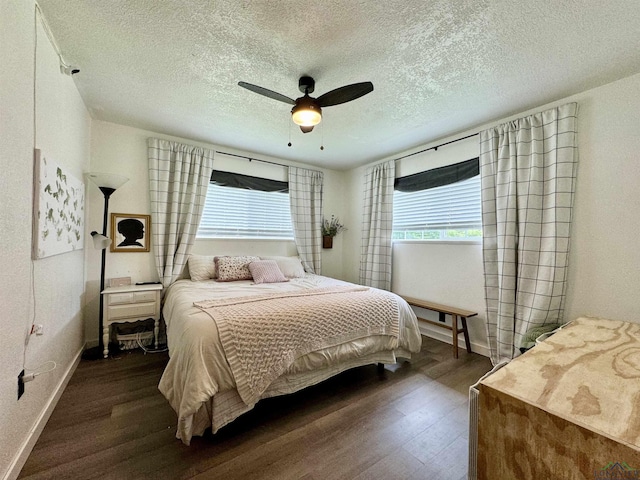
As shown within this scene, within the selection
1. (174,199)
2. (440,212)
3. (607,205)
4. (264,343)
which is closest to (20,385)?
(264,343)

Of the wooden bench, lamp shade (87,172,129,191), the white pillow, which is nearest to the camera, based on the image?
lamp shade (87,172,129,191)

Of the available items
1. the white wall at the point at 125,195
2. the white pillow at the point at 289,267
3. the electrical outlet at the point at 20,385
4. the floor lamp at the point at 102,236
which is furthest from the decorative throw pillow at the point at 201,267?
the electrical outlet at the point at 20,385

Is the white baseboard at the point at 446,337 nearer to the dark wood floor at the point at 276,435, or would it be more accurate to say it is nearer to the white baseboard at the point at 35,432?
the dark wood floor at the point at 276,435

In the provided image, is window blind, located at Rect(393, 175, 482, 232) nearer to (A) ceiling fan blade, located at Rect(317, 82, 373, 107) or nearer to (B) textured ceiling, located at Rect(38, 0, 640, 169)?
Answer: (B) textured ceiling, located at Rect(38, 0, 640, 169)

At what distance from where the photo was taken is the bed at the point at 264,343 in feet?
4.98

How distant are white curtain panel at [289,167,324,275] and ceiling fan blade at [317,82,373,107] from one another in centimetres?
220

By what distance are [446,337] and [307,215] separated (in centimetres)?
257

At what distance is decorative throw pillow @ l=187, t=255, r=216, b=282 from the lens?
314 cm

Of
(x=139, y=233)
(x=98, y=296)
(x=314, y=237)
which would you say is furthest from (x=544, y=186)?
(x=98, y=296)

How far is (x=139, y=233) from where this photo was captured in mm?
3068

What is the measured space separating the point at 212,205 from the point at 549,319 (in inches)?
153

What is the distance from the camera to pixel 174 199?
3.13 m

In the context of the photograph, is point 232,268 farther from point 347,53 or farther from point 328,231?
point 347,53

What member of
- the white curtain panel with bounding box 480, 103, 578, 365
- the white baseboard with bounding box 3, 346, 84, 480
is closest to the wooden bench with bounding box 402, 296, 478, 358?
the white curtain panel with bounding box 480, 103, 578, 365
